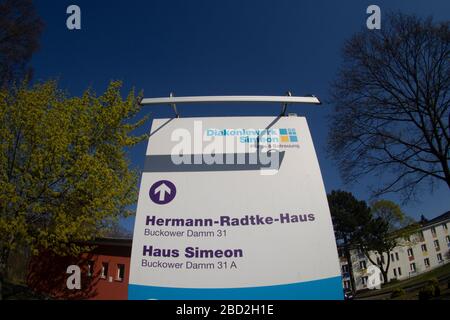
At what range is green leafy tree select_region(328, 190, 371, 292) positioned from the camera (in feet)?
139

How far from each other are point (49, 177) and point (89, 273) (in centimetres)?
942

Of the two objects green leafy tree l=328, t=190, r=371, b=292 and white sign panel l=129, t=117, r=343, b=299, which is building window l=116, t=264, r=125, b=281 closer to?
white sign panel l=129, t=117, r=343, b=299

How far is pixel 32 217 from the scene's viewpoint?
9992 mm

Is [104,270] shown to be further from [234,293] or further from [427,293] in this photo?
[427,293]

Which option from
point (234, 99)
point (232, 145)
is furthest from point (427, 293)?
point (234, 99)

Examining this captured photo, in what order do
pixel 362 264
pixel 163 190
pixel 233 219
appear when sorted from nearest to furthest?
pixel 233 219, pixel 163 190, pixel 362 264

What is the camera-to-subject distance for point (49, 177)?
9.70 metres

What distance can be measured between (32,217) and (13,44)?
294 inches

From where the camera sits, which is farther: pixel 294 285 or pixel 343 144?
pixel 343 144

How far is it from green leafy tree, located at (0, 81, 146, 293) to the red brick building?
16.6ft
